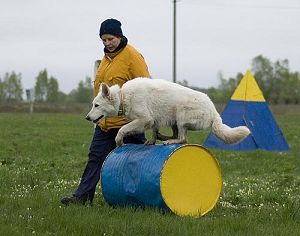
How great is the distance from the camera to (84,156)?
1576cm

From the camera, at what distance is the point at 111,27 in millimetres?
7887

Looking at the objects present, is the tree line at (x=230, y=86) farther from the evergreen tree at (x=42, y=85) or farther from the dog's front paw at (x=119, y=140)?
the dog's front paw at (x=119, y=140)

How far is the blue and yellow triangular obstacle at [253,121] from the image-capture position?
18000 millimetres

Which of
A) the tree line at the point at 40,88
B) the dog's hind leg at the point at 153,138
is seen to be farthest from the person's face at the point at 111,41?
the tree line at the point at 40,88

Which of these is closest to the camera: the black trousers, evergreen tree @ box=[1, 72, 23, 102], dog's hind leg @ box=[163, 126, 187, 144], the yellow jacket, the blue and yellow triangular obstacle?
dog's hind leg @ box=[163, 126, 187, 144]

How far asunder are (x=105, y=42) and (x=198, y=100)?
4.93ft

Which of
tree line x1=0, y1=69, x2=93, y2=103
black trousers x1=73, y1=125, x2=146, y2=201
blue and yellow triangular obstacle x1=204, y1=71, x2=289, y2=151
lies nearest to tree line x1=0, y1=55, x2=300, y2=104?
tree line x1=0, y1=69, x2=93, y2=103

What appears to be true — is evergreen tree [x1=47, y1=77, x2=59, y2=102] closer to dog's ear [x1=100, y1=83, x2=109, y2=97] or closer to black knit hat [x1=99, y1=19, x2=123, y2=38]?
black knit hat [x1=99, y1=19, x2=123, y2=38]

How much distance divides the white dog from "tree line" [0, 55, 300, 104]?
7596cm

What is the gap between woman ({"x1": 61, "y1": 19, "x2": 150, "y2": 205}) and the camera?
7969mm

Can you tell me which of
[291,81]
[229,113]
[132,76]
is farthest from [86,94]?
[132,76]

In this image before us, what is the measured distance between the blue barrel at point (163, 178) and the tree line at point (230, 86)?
76043 mm

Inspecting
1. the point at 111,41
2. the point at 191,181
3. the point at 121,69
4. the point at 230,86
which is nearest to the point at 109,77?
the point at 121,69

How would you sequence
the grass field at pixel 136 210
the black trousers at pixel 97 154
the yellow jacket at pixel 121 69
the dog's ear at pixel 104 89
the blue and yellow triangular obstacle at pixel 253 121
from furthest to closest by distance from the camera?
the blue and yellow triangular obstacle at pixel 253 121 → the black trousers at pixel 97 154 → the yellow jacket at pixel 121 69 → the dog's ear at pixel 104 89 → the grass field at pixel 136 210
